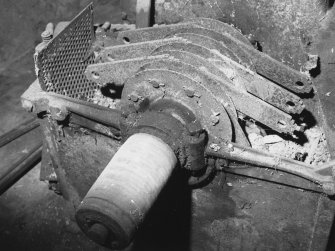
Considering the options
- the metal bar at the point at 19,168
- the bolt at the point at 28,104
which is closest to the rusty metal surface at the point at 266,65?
the bolt at the point at 28,104

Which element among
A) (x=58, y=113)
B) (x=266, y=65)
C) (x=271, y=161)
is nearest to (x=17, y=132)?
(x=58, y=113)

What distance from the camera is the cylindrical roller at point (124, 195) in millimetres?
971

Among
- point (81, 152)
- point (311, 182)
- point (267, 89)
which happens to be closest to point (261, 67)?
point (267, 89)

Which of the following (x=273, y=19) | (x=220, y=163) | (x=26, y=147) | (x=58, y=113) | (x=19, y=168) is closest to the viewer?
(x=220, y=163)

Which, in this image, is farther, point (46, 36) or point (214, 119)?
point (46, 36)

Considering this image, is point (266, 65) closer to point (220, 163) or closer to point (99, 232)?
point (220, 163)

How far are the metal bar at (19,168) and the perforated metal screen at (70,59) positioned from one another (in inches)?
32.2

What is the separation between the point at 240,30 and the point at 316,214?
0.86m

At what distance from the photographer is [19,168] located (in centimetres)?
240

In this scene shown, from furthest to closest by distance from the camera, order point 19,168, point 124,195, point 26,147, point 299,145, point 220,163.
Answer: point 26,147, point 19,168, point 299,145, point 220,163, point 124,195

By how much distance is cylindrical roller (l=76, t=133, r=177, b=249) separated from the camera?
971 millimetres

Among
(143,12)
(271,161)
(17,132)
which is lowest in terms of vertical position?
(17,132)

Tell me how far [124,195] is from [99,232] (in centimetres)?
13

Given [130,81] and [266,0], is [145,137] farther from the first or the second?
[266,0]
